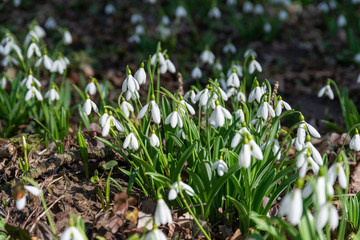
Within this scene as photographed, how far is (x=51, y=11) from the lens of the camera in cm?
644

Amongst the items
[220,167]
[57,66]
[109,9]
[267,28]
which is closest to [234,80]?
[220,167]

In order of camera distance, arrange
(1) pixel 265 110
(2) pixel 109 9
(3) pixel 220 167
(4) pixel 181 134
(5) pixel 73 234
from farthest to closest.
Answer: (2) pixel 109 9, (4) pixel 181 134, (1) pixel 265 110, (3) pixel 220 167, (5) pixel 73 234

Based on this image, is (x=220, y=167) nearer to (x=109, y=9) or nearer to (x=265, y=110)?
(x=265, y=110)

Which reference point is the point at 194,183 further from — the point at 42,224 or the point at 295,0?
the point at 295,0

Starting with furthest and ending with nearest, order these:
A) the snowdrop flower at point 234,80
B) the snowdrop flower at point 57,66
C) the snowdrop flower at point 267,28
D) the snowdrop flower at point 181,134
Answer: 1. the snowdrop flower at point 267,28
2. the snowdrop flower at point 57,66
3. the snowdrop flower at point 234,80
4. the snowdrop flower at point 181,134

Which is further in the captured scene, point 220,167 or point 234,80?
point 234,80

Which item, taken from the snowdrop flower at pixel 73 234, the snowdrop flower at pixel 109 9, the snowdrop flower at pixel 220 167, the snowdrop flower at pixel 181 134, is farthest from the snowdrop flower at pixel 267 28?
the snowdrop flower at pixel 73 234

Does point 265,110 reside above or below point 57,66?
above

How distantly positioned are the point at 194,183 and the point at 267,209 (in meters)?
0.40

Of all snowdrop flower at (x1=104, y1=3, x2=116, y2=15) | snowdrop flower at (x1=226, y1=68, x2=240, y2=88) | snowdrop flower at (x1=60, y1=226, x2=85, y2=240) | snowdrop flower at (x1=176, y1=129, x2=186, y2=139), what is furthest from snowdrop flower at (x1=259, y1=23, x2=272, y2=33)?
snowdrop flower at (x1=60, y1=226, x2=85, y2=240)

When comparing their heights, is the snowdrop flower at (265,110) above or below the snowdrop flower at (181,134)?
above

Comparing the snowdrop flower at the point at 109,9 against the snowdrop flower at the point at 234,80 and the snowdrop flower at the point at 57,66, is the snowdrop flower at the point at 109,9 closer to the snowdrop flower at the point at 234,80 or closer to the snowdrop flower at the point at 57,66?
the snowdrop flower at the point at 57,66

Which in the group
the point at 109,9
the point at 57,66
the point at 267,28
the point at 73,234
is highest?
the point at 267,28

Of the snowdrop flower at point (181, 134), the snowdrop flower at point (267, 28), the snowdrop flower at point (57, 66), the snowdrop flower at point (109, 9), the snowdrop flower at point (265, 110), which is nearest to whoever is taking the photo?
the snowdrop flower at point (265, 110)
